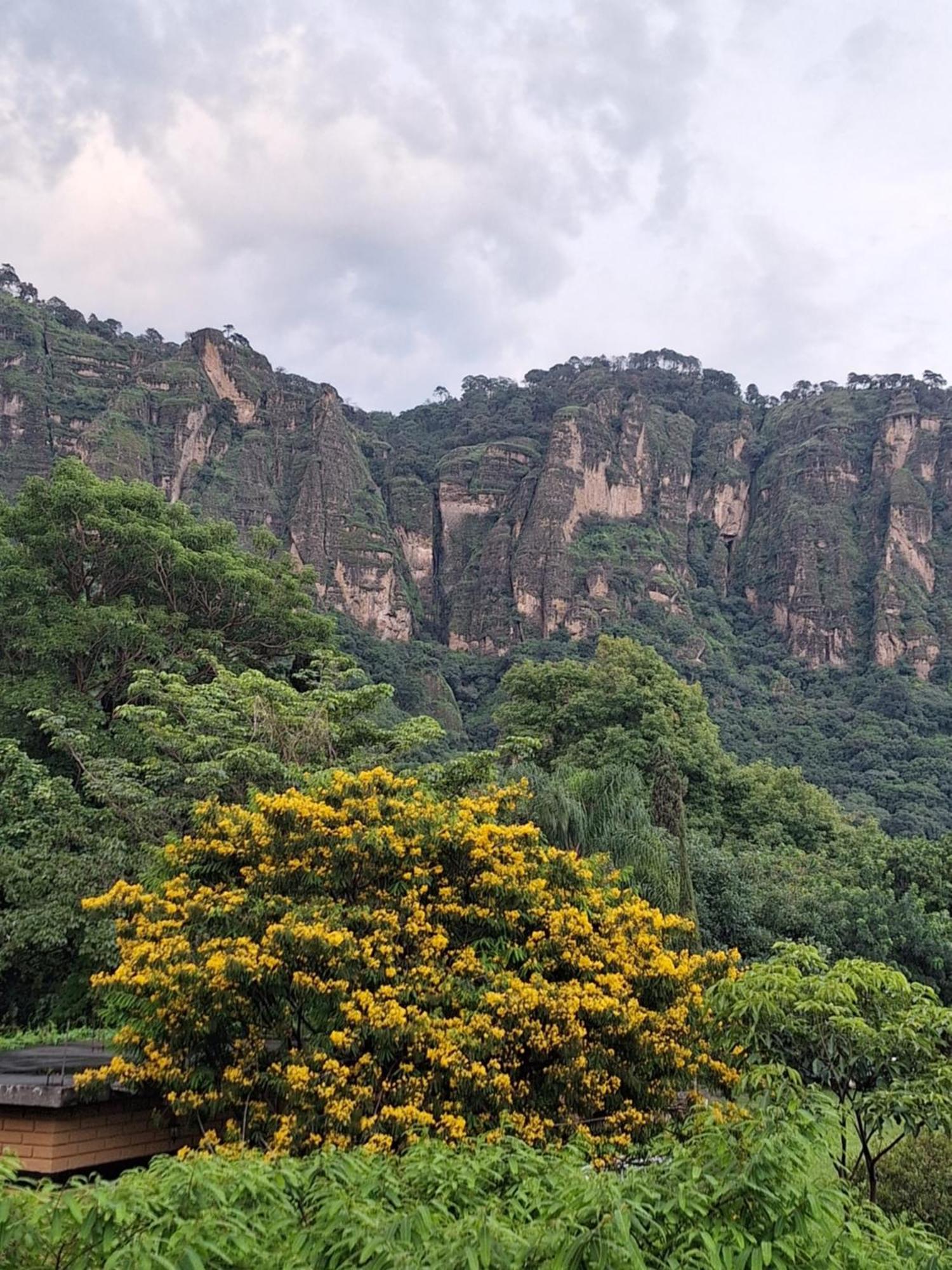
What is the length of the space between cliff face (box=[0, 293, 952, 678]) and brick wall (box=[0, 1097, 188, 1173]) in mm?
69742

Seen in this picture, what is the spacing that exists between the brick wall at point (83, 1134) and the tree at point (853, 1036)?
4.58 m

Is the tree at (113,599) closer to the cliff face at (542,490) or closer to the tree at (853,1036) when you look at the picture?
the tree at (853,1036)

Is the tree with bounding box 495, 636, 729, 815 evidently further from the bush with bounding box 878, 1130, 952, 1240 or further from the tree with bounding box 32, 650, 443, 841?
the bush with bounding box 878, 1130, 952, 1240

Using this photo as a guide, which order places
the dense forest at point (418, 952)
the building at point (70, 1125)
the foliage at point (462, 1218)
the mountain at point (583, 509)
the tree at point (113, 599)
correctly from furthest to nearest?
the mountain at point (583, 509)
the tree at point (113, 599)
the building at point (70, 1125)
the dense forest at point (418, 952)
the foliage at point (462, 1218)

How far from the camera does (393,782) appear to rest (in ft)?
29.0

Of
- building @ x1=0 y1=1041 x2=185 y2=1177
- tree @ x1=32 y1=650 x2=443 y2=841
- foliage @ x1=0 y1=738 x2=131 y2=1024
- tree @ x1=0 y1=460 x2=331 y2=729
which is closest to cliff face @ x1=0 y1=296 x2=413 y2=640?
tree @ x1=0 y1=460 x2=331 y2=729

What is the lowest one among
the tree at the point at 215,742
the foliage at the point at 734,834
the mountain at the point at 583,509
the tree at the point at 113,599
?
the foliage at the point at 734,834

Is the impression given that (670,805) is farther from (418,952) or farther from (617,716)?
(418,952)

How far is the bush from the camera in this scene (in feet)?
23.4

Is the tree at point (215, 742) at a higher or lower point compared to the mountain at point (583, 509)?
lower

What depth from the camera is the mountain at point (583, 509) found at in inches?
2955

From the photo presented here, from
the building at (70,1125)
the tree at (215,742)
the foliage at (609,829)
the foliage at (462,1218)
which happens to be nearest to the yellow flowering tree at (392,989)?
the building at (70,1125)

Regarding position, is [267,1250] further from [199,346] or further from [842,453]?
[842,453]

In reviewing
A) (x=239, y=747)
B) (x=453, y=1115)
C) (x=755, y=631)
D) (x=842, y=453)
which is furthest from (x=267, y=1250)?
(x=842, y=453)
